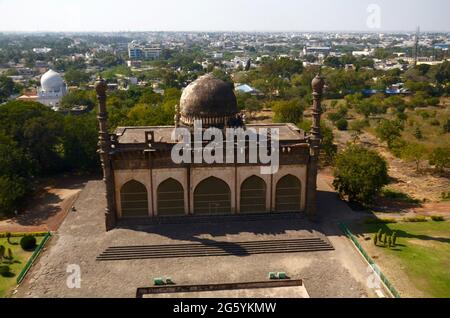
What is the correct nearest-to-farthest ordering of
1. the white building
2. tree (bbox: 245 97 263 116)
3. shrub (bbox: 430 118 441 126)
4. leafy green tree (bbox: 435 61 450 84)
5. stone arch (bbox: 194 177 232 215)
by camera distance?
stone arch (bbox: 194 177 232 215) → shrub (bbox: 430 118 441 126) → tree (bbox: 245 97 263 116) → the white building → leafy green tree (bbox: 435 61 450 84)

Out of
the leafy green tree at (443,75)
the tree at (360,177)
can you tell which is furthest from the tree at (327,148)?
the leafy green tree at (443,75)

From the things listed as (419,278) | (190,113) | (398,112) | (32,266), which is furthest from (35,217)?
(398,112)

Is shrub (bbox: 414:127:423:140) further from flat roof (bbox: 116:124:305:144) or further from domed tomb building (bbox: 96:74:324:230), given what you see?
domed tomb building (bbox: 96:74:324:230)

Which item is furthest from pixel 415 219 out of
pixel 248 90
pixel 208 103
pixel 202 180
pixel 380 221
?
pixel 248 90

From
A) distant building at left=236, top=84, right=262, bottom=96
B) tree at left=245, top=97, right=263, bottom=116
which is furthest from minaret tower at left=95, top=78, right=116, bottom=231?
distant building at left=236, top=84, right=262, bottom=96

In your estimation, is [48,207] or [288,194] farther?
[48,207]

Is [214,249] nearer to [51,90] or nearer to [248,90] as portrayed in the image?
[248,90]
